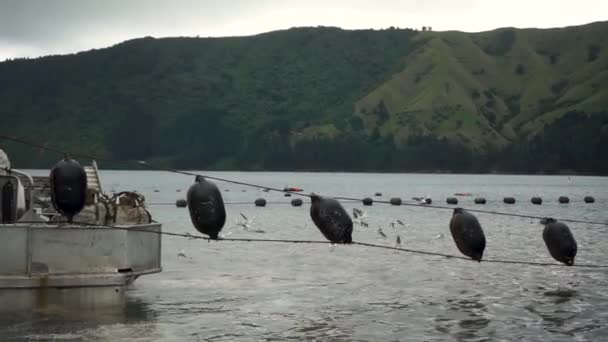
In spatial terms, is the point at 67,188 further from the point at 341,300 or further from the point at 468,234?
the point at 341,300

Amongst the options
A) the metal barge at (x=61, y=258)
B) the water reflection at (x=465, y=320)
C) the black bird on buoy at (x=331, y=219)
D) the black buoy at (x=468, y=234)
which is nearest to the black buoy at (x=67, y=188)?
the metal barge at (x=61, y=258)

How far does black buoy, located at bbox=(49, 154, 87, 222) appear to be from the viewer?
2273 cm

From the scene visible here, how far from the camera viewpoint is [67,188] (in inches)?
896

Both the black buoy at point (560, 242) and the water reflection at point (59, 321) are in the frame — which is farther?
the black buoy at point (560, 242)

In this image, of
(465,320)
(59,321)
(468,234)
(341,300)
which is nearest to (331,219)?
(468,234)

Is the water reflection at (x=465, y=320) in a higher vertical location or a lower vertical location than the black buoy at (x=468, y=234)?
Result: lower

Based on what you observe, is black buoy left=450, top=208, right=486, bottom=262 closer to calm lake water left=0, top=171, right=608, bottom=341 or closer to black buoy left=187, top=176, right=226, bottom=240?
calm lake water left=0, top=171, right=608, bottom=341

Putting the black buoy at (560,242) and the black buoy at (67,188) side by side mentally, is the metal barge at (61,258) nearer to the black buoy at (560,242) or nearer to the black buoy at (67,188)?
Result: the black buoy at (67,188)

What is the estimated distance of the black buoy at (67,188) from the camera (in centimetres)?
2273

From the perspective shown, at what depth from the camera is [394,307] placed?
28016mm

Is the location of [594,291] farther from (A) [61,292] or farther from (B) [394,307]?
(A) [61,292]

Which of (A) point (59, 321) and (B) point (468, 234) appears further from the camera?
(B) point (468, 234)

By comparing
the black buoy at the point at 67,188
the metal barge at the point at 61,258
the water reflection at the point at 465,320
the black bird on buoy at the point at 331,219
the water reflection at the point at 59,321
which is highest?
the black buoy at the point at 67,188

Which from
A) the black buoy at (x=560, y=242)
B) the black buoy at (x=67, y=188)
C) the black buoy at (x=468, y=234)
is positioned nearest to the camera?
the black buoy at (x=67, y=188)
